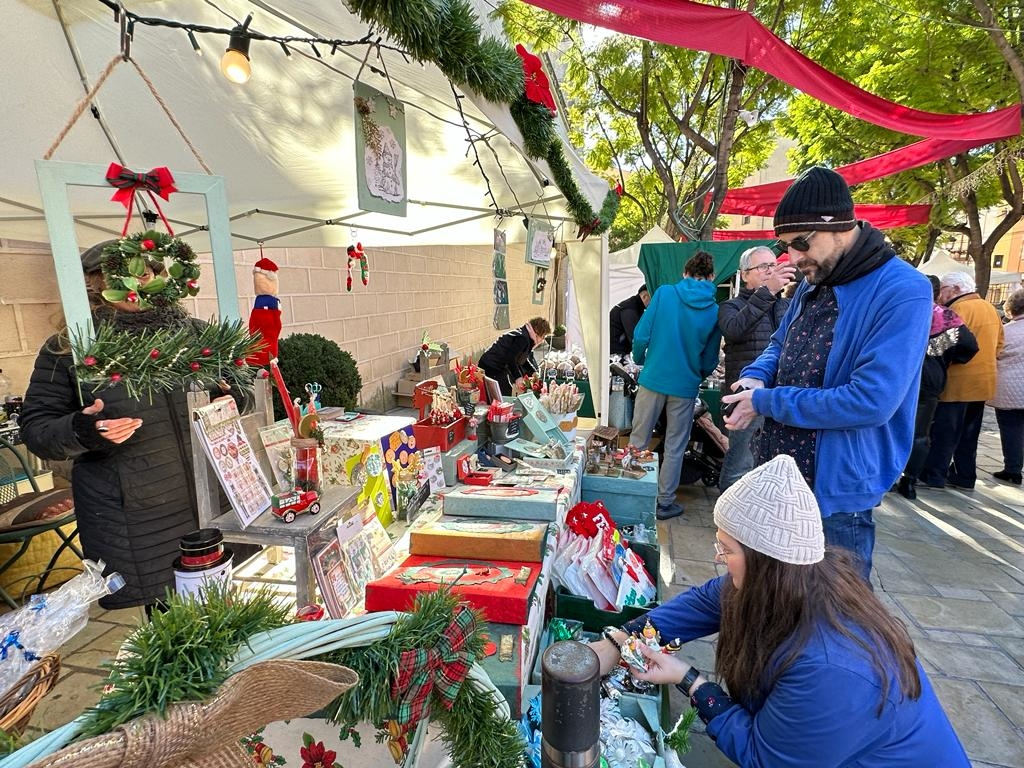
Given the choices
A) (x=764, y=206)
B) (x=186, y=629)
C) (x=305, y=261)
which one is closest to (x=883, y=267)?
(x=186, y=629)

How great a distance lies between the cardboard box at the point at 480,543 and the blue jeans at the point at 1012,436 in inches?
231

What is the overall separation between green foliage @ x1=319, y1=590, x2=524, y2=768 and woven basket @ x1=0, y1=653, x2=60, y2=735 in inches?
19.0

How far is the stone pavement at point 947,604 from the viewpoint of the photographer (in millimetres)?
2254

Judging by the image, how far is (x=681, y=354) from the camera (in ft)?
13.7

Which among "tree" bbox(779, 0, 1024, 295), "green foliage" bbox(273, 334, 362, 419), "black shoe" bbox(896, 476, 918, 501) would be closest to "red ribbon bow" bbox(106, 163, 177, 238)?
"green foliage" bbox(273, 334, 362, 419)

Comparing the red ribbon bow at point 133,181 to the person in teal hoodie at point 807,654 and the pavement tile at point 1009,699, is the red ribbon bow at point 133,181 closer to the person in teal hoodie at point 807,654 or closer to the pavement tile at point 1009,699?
the person in teal hoodie at point 807,654

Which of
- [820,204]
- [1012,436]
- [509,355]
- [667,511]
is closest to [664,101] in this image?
[509,355]

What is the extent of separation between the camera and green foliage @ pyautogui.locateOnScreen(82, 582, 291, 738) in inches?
20.3

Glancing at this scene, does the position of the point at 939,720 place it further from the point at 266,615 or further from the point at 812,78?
the point at 812,78

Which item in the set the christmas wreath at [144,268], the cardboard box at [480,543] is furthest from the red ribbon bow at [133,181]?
the cardboard box at [480,543]

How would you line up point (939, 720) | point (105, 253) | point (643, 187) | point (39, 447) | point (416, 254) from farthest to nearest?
point (643, 187) < point (416, 254) < point (39, 447) < point (939, 720) < point (105, 253)

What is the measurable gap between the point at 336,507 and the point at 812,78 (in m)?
3.87

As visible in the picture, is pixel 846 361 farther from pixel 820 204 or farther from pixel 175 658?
pixel 175 658

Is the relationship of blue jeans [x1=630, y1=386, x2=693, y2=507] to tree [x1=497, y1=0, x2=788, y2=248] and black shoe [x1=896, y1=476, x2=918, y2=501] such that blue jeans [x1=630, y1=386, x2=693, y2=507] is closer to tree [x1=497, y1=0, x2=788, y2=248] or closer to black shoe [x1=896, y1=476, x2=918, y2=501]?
black shoe [x1=896, y1=476, x2=918, y2=501]
